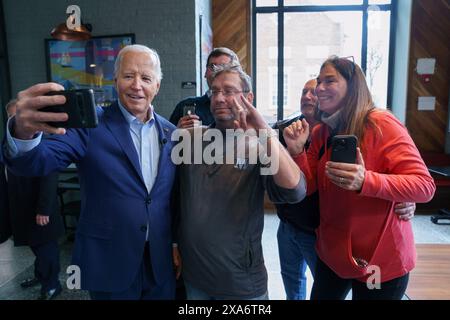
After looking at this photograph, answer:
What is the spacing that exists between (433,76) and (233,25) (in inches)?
118

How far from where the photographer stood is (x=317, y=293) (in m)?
1.48

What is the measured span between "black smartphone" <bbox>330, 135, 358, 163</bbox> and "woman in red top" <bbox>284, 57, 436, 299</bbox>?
0.09 feet

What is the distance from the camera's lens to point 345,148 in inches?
45.9

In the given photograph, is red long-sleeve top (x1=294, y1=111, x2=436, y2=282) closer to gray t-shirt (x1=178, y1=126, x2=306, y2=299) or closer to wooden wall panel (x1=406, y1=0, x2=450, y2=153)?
gray t-shirt (x1=178, y1=126, x2=306, y2=299)

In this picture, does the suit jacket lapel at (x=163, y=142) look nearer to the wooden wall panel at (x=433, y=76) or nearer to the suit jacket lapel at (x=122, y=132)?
the suit jacket lapel at (x=122, y=132)

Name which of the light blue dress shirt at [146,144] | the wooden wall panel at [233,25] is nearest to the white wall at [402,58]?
the wooden wall panel at [233,25]

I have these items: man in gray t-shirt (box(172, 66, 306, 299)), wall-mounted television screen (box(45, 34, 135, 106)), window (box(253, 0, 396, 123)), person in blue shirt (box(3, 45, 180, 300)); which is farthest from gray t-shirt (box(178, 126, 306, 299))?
window (box(253, 0, 396, 123))

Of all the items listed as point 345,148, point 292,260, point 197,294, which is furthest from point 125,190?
point 292,260

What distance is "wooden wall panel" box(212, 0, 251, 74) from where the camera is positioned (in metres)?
4.92

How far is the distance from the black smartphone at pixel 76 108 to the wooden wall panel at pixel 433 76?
16.8 feet

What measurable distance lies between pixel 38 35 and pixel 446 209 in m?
5.79

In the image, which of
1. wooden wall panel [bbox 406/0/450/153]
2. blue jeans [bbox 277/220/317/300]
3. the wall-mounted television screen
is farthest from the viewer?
wooden wall panel [bbox 406/0/450/153]

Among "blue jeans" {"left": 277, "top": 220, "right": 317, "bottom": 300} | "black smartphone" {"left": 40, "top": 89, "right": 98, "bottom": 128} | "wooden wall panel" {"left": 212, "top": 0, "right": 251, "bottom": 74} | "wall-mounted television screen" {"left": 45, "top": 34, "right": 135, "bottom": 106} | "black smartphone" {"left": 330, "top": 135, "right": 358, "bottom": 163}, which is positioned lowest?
"blue jeans" {"left": 277, "top": 220, "right": 317, "bottom": 300}
